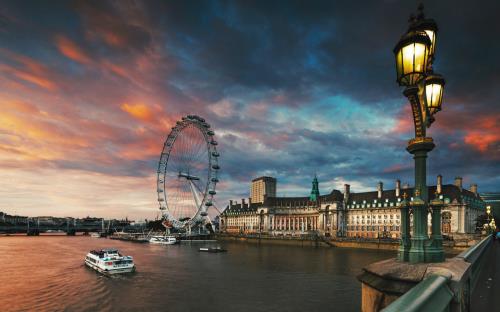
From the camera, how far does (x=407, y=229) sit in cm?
991

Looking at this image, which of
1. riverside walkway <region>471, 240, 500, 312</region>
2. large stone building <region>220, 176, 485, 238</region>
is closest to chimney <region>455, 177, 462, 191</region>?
large stone building <region>220, 176, 485, 238</region>

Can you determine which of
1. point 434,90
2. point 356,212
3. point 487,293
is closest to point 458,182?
point 356,212

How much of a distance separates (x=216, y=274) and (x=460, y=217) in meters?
97.5

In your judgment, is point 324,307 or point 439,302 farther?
point 324,307

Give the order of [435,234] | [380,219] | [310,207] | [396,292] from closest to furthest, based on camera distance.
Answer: [396,292] → [435,234] → [380,219] → [310,207]

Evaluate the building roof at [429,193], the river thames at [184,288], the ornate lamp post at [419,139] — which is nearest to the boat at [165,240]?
the river thames at [184,288]

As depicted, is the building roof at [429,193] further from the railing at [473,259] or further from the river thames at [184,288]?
the railing at [473,259]

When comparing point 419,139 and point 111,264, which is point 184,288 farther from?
point 419,139

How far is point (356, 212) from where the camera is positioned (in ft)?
491

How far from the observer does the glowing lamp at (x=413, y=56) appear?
29.9 ft

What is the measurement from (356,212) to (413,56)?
14885 cm

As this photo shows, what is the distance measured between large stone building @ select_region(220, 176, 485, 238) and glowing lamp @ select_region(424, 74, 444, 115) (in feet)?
295

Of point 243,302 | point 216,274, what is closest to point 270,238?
point 216,274

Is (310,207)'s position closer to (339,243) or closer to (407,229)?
(339,243)
